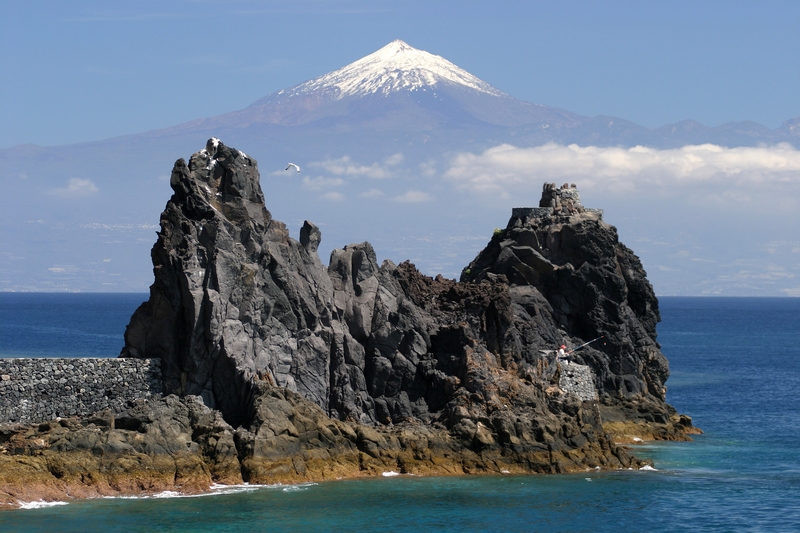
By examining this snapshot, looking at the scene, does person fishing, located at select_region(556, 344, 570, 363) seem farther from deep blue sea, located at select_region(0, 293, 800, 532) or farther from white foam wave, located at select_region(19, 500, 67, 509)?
white foam wave, located at select_region(19, 500, 67, 509)

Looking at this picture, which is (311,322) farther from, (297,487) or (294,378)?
(297,487)

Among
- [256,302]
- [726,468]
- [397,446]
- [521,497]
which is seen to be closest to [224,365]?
[256,302]

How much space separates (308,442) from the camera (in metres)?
52.3

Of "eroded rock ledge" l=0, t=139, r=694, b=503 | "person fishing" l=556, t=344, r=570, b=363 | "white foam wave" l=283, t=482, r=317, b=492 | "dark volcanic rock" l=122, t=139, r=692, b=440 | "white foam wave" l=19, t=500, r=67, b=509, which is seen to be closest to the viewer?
"white foam wave" l=19, t=500, r=67, b=509

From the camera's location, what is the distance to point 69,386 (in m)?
52.5

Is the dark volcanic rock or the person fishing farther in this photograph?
the person fishing

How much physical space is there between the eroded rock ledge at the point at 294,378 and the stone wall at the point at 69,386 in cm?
81

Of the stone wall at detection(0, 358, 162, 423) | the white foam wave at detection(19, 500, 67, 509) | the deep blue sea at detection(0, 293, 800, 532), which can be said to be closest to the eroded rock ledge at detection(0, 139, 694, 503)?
the white foam wave at detection(19, 500, 67, 509)

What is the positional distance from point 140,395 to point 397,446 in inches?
440

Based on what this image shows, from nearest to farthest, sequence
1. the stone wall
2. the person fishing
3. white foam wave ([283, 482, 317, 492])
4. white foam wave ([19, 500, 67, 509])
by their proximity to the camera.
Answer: white foam wave ([19, 500, 67, 509]) < white foam wave ([283, 482, 317, 492]) < the stone wall < the person fishing

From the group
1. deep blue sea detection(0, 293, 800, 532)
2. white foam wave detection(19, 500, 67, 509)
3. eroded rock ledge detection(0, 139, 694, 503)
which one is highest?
eroded rock ledge detection(0, 139, 694, 503)

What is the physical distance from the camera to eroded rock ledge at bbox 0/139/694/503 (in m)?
49.4

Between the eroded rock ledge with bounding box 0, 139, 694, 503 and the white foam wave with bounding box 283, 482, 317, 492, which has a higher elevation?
the eroded rock ledge with bounding box 0, 139, 694, 503

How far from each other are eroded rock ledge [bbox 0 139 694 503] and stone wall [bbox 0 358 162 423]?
807 mm
